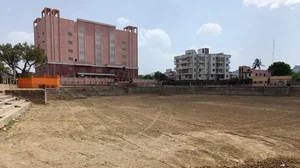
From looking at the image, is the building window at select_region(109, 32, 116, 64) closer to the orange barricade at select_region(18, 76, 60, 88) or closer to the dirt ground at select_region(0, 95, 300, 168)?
the orange barricade at select_region(18, 76, 60, 88)

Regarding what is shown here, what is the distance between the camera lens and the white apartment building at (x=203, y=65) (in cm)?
8500

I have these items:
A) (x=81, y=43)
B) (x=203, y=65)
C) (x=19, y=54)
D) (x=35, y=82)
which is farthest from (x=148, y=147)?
(x=203, y=65)

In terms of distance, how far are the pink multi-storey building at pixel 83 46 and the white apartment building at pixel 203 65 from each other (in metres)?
29.3

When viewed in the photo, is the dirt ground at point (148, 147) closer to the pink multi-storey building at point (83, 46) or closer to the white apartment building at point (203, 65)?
the pink multi-storey building at point (83, 46)

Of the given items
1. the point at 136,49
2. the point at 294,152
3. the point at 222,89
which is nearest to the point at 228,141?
the point at 294,152

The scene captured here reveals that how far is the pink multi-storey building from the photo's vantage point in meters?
49.7

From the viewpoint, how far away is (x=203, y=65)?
280ft

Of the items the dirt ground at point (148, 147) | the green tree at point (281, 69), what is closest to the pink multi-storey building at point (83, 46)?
the dirt ground at point (148, 147)

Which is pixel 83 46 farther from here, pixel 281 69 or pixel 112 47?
pixel 281 69

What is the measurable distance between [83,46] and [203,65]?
5097 centimetres

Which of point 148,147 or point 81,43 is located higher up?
point 81,43

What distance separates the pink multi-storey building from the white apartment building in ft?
96.0

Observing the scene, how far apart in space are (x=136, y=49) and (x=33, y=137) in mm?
61414

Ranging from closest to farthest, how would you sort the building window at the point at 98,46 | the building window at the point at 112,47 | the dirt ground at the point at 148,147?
the dirt ground at the point at 148,147 → the building window at the point at 98,46 → the building window at the point at 112,47
